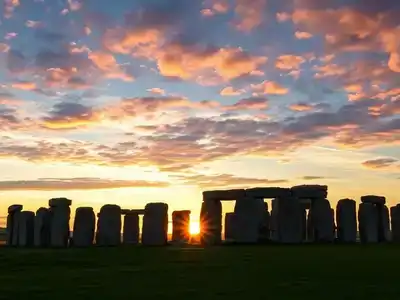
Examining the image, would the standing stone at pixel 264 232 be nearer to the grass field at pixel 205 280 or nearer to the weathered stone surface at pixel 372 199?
the weathered stone surface at pixel 372 199

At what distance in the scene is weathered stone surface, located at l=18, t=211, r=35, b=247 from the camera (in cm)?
2392

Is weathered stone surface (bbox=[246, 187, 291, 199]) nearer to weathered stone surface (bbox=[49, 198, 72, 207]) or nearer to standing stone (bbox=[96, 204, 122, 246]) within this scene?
standing stone (bbox=[96, 204, 122, 246])

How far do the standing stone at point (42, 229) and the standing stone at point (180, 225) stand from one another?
6305mm

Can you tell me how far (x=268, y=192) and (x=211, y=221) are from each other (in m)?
2.59

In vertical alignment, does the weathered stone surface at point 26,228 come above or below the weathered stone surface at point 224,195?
below

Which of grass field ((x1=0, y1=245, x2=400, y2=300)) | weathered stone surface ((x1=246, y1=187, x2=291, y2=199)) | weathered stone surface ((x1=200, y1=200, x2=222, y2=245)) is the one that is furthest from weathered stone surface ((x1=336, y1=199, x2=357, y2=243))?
grass field ((x1=0, y1=245, x2=400, y2=300))

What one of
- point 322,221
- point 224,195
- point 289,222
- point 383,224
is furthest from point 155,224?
point 383,224

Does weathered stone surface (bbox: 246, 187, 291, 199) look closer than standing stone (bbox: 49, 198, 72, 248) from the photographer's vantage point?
Yes

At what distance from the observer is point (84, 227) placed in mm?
22453

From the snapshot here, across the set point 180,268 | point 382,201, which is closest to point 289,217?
point 382,201

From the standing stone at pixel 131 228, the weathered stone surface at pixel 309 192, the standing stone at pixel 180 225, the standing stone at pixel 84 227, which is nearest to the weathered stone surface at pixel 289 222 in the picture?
the weathered stone surface at pixel 309 192

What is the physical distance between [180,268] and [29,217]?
1517 centimetres

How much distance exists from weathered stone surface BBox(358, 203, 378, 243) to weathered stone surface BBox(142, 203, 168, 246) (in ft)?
25.5

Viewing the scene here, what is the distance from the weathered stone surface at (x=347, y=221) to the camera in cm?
2325
